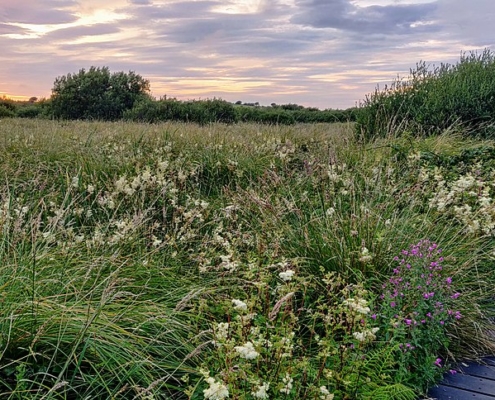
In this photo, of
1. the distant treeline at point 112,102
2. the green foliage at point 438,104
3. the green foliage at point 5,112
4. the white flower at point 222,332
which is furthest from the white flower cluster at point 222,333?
the green foliage at point 5,112

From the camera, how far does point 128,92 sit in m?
28.5

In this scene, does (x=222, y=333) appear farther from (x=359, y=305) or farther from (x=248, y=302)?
(x=359, y=305)

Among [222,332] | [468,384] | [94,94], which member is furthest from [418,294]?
[94,94]

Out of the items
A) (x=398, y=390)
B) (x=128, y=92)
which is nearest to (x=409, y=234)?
(x=398, y=390)

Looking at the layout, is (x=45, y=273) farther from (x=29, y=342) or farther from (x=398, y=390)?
(x=398, y=390)

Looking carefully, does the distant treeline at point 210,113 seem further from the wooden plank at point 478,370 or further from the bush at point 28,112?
the wooden plank at point 478,370

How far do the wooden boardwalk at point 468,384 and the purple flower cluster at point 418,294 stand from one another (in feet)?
1.06

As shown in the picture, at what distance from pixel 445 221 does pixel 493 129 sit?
6.31 m

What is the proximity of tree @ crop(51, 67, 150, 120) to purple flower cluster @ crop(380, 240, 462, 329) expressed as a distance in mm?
26276

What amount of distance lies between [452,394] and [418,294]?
59cm

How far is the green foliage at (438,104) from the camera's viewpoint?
1001 centimetres

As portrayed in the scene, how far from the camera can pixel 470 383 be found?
288 cm

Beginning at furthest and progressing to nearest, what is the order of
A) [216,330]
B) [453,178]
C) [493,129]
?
[493,129]
[453,178]
[216,330]

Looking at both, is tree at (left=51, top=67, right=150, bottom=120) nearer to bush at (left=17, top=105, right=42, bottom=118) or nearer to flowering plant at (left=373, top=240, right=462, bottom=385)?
bush at (left=17, top=105, right=42, bottom=118)
